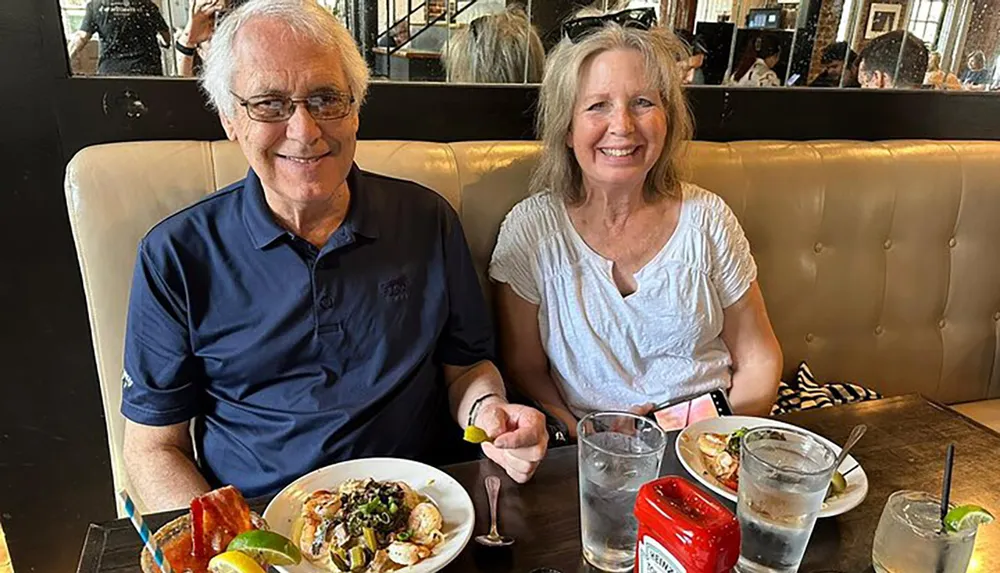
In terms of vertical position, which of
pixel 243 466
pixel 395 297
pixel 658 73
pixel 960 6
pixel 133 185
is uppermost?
pixel 960 6

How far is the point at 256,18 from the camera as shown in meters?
1.24

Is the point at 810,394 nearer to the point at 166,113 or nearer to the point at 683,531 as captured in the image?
the point at 683,531

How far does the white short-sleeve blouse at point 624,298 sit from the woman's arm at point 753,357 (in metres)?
0.04

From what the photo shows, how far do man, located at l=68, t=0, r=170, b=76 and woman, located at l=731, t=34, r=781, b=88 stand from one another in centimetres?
146

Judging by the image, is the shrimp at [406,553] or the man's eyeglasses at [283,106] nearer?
the shrimp at [406,553]

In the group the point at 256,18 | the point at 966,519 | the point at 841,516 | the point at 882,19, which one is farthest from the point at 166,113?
the point at 882,19

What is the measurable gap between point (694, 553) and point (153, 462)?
3.16ft

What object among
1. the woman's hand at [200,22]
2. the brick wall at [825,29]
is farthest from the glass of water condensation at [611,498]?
the brick wall at [825,29]

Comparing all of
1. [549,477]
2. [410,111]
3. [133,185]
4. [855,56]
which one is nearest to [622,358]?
[549,477]

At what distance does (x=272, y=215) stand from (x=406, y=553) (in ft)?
2.17

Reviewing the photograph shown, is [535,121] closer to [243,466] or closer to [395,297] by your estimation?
[395,297]

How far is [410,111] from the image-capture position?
183 centimetres

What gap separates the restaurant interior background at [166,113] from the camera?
Answer: 61.9 inches

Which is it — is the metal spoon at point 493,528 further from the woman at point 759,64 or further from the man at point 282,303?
the woman at point 759,64
